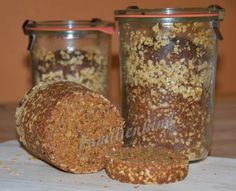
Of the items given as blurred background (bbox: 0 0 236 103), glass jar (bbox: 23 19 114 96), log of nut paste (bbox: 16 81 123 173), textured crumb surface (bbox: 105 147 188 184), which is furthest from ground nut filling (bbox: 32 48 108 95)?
blurred background (bbox: 0 0 236 103)

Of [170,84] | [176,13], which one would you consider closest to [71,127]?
[170,84]

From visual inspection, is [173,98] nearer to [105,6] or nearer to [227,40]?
[105,6]

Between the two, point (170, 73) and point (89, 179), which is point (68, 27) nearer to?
point (170, 73)

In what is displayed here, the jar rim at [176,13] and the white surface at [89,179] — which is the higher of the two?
the jar rim at [176,13]

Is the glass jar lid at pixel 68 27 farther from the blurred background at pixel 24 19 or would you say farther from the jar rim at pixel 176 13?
the blurred background at pixel 24 19

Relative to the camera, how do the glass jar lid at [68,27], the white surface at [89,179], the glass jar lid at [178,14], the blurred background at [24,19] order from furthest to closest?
the blurred background at [24,19]
the glass jar lid at [68,27]
the glass jar lid at [178,14]
the white surface at [89,179]

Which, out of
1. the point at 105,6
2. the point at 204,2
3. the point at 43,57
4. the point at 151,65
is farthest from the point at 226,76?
the point at 151,65

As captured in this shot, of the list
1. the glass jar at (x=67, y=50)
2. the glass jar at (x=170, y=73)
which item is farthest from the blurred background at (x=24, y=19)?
the glass jar at (x=170, y=73)
